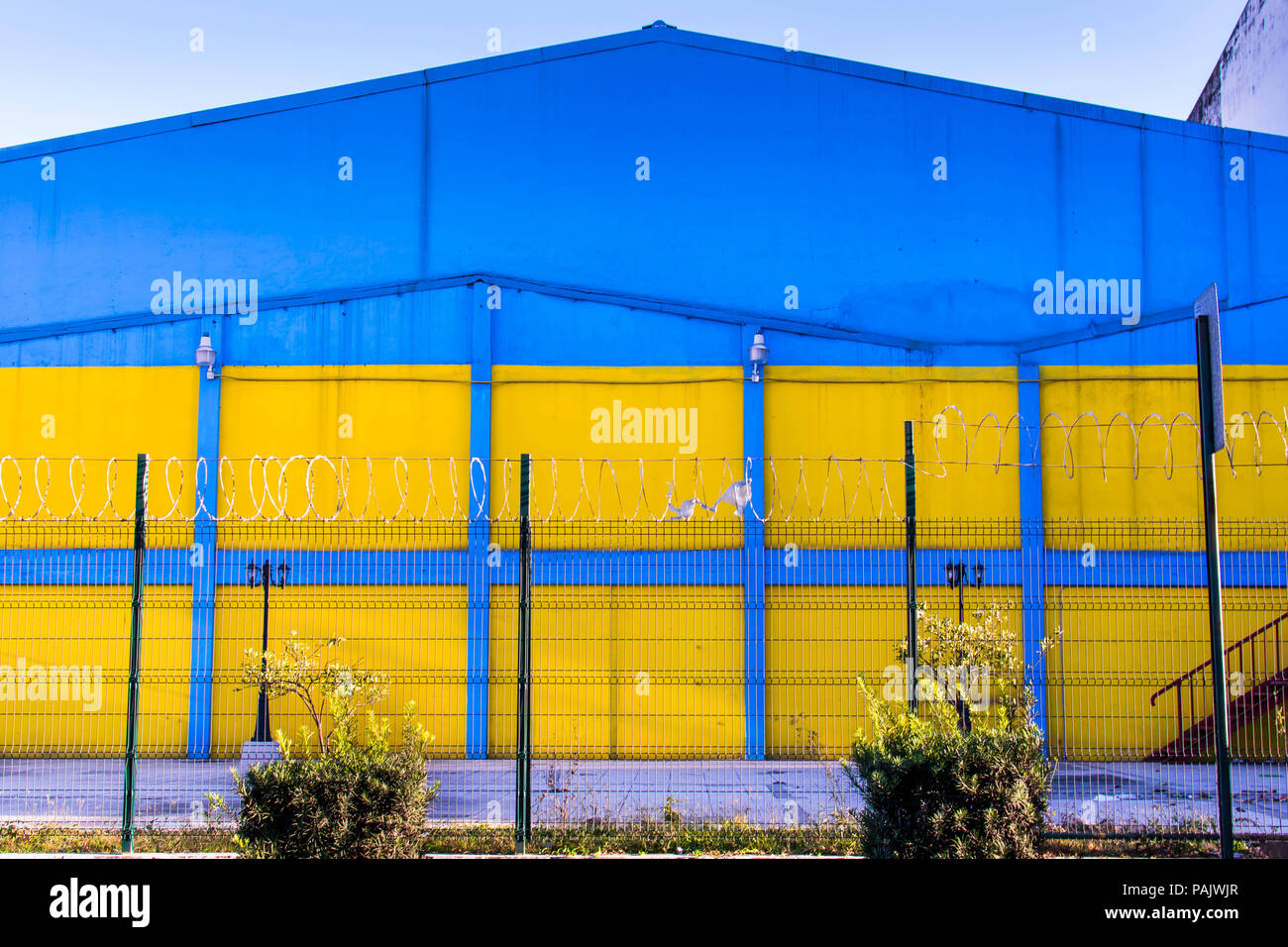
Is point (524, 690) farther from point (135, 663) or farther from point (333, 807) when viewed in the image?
point (135, 663)

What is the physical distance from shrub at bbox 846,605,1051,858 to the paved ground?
1.74m

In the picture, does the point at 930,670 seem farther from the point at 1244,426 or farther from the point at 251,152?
the point at 251,152

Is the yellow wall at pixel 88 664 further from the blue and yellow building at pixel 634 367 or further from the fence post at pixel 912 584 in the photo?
the fence post at pixel 912 584

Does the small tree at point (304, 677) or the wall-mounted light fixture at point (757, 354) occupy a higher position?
the wall-mounted light fixture at point (757, 354)

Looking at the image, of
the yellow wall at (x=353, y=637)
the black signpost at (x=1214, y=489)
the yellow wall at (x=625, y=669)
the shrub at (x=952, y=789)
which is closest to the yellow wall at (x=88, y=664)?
the yellow wall at (x=353, y=637)

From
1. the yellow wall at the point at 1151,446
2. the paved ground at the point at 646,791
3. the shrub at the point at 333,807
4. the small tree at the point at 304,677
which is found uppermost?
the yellow wall at the point at 1151,446

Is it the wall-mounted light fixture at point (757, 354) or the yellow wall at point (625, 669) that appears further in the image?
the wall-mounted light fixture at point (757, 354)

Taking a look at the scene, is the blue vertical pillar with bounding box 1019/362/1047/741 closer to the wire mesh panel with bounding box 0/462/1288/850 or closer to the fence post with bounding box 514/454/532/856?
the wire mesh panel with bounding box 0/462/1288/850

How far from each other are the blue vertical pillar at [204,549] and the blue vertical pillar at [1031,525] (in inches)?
496

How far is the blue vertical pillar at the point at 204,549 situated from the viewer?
1570cm

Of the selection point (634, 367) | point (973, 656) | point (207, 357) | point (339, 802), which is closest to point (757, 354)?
point (634, 367)

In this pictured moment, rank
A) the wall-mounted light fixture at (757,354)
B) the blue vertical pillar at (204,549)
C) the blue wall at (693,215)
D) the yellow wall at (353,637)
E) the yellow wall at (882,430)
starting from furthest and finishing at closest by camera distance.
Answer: the blue wall at (693,215) → the yellow wall at (882,430) → the wall-mounted light fixture at (757,354) → the blue vertical pillar at (204,549) → the yellow wall at (353,637)

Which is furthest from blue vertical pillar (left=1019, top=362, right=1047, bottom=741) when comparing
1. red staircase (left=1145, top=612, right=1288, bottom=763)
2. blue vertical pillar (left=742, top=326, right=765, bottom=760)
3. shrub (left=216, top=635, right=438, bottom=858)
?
shrub (left=216, top=635, right=438, bottom=858)

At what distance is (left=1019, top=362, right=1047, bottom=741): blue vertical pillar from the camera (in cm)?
1559
